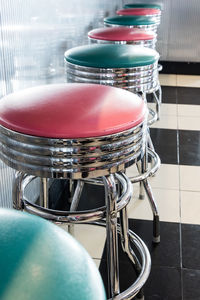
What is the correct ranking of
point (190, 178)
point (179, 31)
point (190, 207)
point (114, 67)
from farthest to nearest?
point (179, 31)
point (190, 178)
point (190, 207)
point (114, 67)

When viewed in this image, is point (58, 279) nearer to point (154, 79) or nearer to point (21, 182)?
point (21, 182)

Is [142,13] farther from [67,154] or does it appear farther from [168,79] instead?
[67,154]

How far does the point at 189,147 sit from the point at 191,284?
1.40m

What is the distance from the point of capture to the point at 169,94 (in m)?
4.11

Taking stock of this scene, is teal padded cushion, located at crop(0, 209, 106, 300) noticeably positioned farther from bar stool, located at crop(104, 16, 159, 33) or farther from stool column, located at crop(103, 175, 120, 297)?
bar stool, located at crop(104, 16, 159, 33)

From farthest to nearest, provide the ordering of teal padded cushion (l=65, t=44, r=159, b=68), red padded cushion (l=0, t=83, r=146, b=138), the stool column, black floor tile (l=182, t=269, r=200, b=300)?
black floor tile (l=182, t=269, r=200, b=300)
teal padded cushion (l=65, t=44, r=159, b=68)
the stool column
red padded cushion (l=0, t=83, r=146, b=138)

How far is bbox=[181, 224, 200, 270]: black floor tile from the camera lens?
185cm

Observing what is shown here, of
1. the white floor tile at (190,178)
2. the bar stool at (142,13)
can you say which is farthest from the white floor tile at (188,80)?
the white floor tile at (190,178)

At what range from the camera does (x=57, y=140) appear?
90cm

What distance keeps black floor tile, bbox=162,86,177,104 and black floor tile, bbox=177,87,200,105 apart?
0.13ft

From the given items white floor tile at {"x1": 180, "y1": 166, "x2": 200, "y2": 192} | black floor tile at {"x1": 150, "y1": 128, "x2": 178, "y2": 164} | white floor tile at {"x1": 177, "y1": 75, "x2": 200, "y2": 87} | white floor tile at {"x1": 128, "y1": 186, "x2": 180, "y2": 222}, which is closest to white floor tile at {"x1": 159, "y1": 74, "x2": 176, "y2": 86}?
white floor tile at {"x1": 177, "y1": 75, "x2": 200, "y2": 87}

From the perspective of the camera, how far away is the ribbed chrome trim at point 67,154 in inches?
35.9

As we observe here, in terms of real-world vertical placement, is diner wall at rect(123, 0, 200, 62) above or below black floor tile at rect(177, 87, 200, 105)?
above

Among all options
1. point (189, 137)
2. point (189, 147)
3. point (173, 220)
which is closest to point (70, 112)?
point (173, 220)
